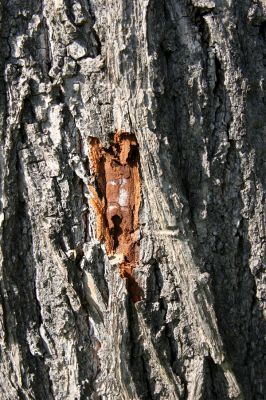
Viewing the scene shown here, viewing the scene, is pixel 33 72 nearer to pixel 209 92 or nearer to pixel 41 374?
pixel 209 92

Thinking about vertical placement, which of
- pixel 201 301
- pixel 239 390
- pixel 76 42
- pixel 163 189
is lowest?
pixel 239 390

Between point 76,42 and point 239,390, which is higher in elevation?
point 76,42

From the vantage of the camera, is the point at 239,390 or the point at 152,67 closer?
the point at 152,67

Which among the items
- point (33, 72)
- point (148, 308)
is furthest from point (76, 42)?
point (148, 308)
